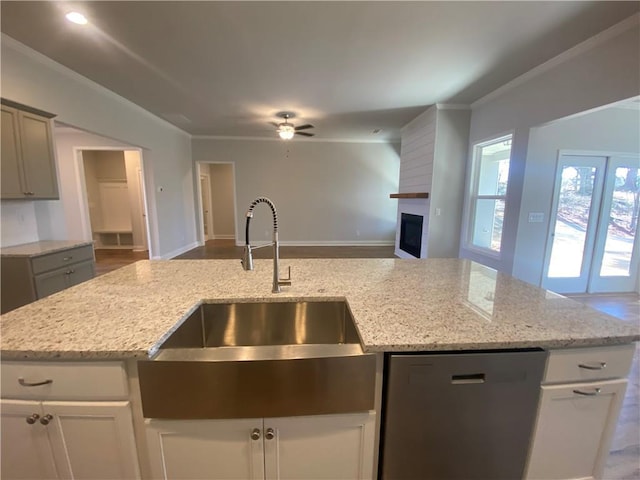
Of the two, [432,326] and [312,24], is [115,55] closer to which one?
[312,24]

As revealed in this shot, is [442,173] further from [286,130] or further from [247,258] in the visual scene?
[247,258]

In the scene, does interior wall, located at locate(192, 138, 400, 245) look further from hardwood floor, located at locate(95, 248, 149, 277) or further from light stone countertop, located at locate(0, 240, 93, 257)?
light stone countertop, located at locate(0, 240, 93, 257)

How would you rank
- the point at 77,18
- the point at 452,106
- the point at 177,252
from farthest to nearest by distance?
the point at 177,252 < the point at 452,106 < the point at 77,18

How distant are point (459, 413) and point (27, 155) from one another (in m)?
3.89

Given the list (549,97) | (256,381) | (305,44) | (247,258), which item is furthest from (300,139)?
(256,381)

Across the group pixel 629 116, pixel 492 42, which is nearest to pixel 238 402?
pixel 492 42

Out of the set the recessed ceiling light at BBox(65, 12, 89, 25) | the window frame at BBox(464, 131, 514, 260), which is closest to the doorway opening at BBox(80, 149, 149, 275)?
the recessed ceiling light at BBox(65, 12, 89, 25)

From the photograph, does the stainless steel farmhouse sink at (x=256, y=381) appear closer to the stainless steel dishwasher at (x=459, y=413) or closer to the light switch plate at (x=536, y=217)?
the stainless steel dishwasher at (x=459, y=413)

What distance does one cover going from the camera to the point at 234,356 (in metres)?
0.89

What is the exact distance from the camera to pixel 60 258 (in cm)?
257

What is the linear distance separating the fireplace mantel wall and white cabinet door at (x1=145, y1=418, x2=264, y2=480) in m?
4.38

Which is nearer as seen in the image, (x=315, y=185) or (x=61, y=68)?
(x=61, y=68)

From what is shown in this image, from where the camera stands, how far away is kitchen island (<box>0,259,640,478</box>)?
885mm

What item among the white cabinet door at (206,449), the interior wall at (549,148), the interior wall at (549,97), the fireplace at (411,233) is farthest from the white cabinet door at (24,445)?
the fireplace at (411,233)
